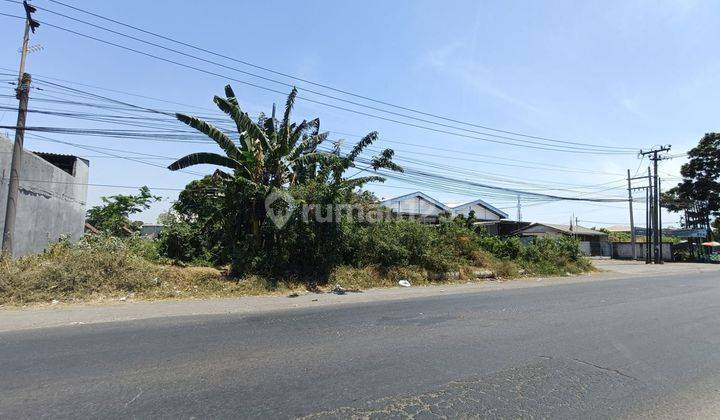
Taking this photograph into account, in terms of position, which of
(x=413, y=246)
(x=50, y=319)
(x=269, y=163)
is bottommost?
(x=50, y=319)

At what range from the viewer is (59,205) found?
1927 centimetres

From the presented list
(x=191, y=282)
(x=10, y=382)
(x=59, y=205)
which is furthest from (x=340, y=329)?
(x=59, y=205)

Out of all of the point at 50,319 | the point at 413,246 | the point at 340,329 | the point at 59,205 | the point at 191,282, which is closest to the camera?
the point at 340,329

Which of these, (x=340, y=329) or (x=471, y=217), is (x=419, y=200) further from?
(x=340, y=329)

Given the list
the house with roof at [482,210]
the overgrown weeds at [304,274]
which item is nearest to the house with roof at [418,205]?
the house with roof at [482,210]

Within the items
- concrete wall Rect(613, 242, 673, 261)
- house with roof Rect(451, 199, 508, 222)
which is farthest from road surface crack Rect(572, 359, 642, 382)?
concrete wall Rect(613, 242, 673, 261)

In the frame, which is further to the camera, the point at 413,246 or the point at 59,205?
the point at 59,205

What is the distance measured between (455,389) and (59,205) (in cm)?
2088

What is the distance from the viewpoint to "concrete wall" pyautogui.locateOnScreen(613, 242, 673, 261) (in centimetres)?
4244

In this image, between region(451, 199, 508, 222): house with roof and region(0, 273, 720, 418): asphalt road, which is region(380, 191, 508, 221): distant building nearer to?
region(451, 199, 508, 222): house with roof

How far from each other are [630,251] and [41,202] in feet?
167

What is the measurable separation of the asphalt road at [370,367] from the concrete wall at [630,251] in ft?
133

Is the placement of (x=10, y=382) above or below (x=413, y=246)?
below

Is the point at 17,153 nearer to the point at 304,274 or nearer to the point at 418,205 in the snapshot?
the point at 304,274
